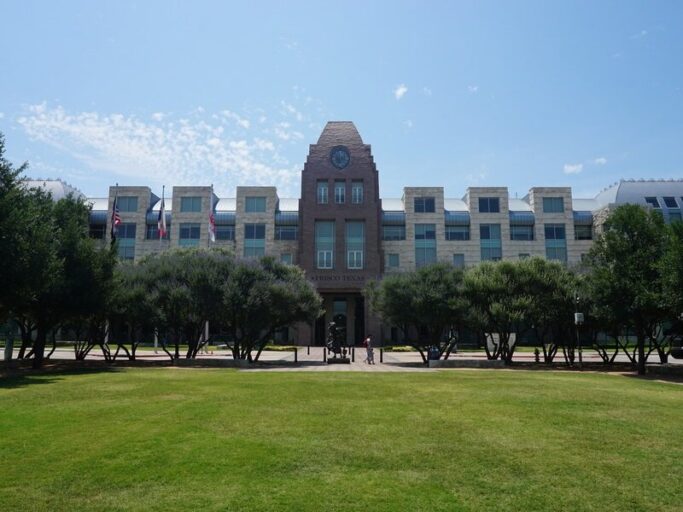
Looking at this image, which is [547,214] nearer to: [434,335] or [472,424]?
[434,335]

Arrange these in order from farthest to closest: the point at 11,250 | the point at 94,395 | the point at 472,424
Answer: the point at 11,250 → the point at 94,395 → the point at 472,424

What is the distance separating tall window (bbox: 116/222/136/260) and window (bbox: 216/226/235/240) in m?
11.5

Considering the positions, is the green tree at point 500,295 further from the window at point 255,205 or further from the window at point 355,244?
the window at point 255,205

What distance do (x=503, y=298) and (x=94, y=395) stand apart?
2445cm

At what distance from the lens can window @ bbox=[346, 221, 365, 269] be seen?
226 feet

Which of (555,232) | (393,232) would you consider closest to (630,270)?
(393,232)

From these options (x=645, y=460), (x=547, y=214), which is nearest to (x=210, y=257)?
(x=645, y=460)

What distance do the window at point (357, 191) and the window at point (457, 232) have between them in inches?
522

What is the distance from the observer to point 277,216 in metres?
73.2

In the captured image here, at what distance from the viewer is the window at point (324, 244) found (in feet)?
226

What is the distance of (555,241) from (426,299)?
46.4 meters

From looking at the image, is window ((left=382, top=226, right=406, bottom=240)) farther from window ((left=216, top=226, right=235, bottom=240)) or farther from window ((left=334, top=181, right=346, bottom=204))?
window ((left=216, top=226, right=235, bottom=240))

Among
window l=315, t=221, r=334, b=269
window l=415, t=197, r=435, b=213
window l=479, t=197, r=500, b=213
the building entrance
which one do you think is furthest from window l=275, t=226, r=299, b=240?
window l=479, t=197, r=500, b=213

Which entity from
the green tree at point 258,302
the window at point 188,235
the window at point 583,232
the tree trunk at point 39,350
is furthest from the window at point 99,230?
the window at point 583,232
